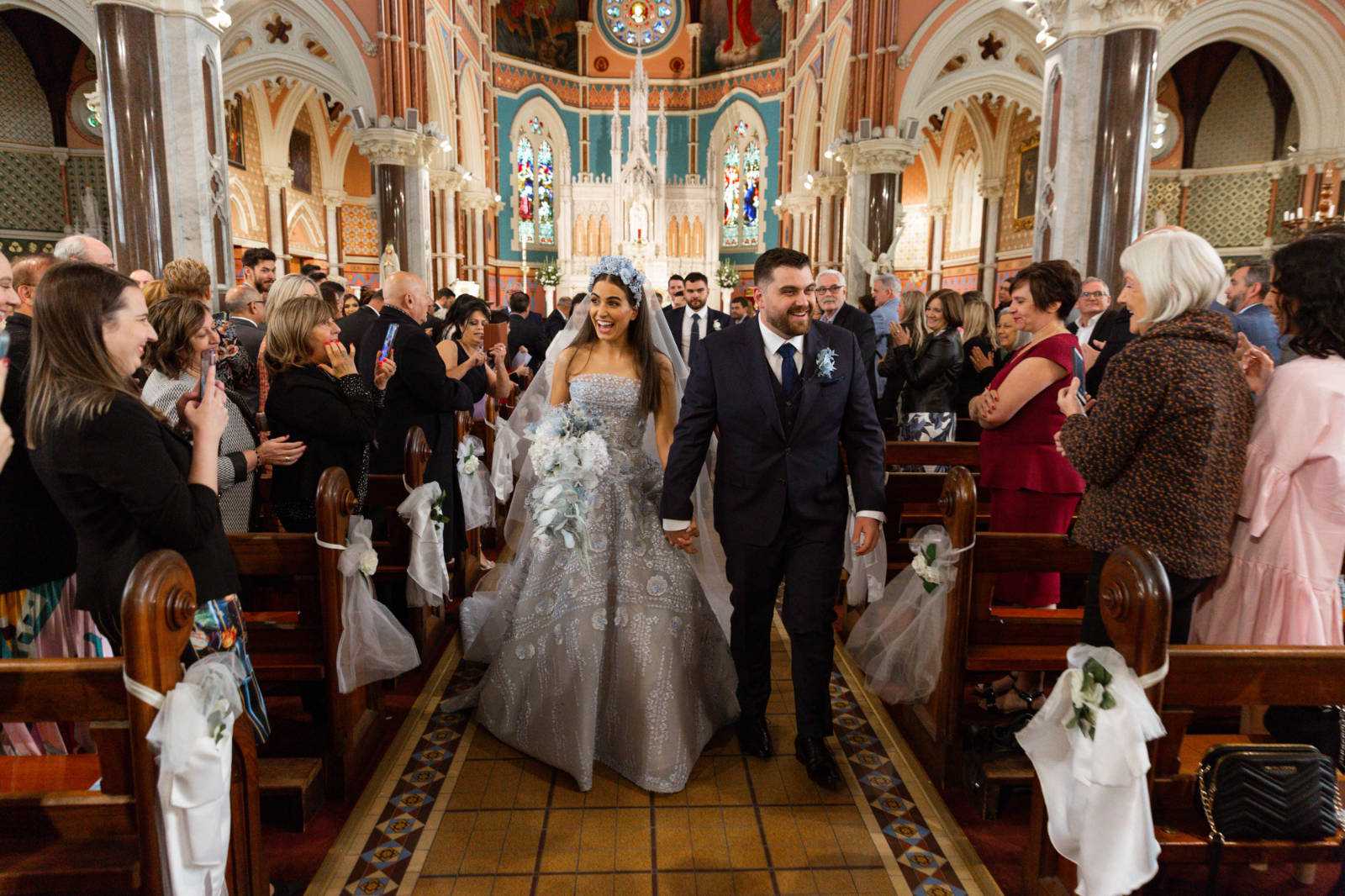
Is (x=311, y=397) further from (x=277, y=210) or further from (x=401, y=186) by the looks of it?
(x=277, y=210)

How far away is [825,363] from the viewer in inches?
114

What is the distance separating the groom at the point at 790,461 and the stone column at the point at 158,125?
21.9 feet

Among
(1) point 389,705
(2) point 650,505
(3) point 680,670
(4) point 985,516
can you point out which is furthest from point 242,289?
(4) point 985,516

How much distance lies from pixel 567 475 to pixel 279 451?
3.82ft

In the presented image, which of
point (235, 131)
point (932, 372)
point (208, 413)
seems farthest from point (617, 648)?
point (235, 131)

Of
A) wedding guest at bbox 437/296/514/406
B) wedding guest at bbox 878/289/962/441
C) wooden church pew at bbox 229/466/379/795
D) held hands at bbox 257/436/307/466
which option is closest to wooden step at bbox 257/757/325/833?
wooden church pew at bbox 229/466/379/795

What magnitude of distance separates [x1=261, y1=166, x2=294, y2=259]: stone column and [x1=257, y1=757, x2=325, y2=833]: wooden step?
16478 mm

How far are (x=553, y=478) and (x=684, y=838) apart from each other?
144cm

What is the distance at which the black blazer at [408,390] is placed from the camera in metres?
4.14

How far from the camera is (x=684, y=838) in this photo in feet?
8.92

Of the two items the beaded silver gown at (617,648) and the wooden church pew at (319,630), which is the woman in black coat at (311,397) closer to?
the wooden church pew at (319,630)

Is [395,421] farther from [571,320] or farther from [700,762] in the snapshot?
[700,762]

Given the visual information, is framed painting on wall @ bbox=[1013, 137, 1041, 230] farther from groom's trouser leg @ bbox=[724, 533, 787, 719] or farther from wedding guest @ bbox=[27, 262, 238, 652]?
wedding guest @ bbox=[27, 262, 238, 652]

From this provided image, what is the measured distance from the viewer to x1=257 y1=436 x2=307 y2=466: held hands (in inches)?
125
